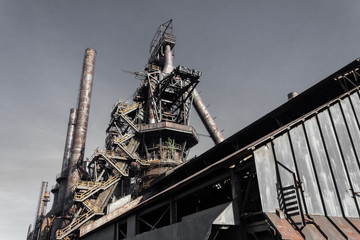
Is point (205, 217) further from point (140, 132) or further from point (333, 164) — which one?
point (140, 132)

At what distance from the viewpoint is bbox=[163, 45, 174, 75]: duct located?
140 feet

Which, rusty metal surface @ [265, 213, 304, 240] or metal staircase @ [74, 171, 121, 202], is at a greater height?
metal staircase @ [74, 171, 121, 202]

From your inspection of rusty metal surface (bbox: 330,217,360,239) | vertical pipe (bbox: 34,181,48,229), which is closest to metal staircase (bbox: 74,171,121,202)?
rusty metal surface (bbox: 330,217,360,239)

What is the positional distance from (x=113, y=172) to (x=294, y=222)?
87.3 ft

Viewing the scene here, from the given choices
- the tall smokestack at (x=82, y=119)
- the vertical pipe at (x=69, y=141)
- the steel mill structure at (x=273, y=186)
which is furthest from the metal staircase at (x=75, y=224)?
the vertical pipe at (x=69, y=141)

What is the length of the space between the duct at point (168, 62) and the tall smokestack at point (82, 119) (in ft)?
45.5

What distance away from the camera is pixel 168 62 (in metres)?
43.8

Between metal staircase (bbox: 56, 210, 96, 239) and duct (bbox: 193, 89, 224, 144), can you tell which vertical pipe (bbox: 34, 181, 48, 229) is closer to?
metal staircase (bbox: 56, 210, 96, 239)

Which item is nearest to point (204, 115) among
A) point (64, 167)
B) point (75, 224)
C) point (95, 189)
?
point (95, 189)

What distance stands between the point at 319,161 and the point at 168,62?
1399 inches

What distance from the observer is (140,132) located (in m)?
34.2

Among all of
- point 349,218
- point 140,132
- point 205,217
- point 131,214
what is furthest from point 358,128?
point 140,132

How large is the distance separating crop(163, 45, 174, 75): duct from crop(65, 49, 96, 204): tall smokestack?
1387cm

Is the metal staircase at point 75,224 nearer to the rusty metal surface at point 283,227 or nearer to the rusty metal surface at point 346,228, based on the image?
the rusty metal surface at point 283,227
